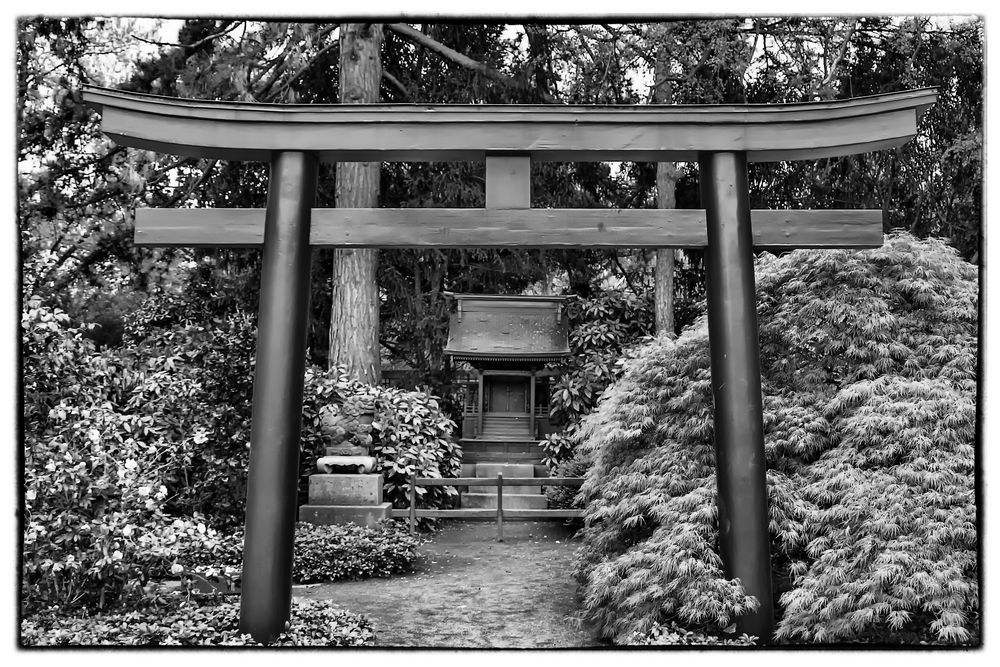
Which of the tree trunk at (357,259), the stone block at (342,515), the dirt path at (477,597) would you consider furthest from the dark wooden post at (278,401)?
the tree trunk at (357,259)

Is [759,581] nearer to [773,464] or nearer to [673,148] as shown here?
[773,464]

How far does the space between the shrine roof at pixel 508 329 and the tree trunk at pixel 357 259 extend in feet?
5.14

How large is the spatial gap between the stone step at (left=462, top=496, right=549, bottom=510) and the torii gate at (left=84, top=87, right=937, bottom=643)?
6.35 metres

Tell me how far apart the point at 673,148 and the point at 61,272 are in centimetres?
1101

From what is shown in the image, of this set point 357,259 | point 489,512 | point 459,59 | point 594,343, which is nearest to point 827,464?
point 489,512

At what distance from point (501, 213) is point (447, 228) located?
324 millimetres

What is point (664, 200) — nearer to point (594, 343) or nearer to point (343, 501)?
point (594, 343)

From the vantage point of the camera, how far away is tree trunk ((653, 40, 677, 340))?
11.1 m

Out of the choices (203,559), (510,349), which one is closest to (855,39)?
(510,349)

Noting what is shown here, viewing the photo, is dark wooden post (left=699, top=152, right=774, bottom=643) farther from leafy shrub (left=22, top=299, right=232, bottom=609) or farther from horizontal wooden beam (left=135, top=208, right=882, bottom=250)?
leafy shrub (left=22, top=299, right=232, bottom=609)

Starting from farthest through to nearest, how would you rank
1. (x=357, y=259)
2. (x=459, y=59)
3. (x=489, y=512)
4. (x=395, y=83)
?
(x=395, y=83) < (x=459, y=59) < (x=357, y=259) < (x=489, y=512)

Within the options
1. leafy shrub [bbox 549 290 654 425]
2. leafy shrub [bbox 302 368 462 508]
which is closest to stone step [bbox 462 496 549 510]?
leafy shrub [bbox 302 368 462 508]

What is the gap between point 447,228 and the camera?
4.31 metres

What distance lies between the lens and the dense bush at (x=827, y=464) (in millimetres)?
3994
